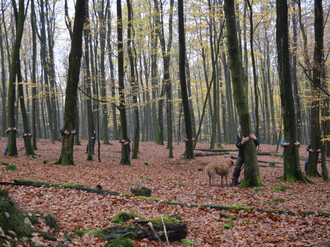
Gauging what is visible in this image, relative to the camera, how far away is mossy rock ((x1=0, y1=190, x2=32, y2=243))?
3164mm

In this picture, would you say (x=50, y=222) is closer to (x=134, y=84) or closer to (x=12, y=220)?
(x=12, y=220)

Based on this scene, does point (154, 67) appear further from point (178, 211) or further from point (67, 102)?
point (178, 211)

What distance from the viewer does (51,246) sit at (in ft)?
10.8

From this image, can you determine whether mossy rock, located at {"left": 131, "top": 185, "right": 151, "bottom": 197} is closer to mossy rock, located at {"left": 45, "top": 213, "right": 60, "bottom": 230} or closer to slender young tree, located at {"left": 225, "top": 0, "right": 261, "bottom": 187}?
mossy rock, located at {"left": 45, "top": 213, "right": 60, "bottom": 230}

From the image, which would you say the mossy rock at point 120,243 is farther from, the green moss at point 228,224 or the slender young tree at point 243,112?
the slender young tree at point 243,112

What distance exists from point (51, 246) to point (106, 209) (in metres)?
2.39

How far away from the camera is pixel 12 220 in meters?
3.31

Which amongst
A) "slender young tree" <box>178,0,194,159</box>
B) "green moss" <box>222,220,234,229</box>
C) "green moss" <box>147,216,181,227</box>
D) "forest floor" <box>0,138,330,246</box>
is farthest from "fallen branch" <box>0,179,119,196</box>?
"slender young tree" <box>178,0,194,159</box>

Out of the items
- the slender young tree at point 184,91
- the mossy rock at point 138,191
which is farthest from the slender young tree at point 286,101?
the slender young tree at point 184,91

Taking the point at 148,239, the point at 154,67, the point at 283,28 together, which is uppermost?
the point at 154,67

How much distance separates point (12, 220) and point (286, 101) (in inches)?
373

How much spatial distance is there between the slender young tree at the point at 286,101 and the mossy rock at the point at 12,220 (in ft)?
29.2

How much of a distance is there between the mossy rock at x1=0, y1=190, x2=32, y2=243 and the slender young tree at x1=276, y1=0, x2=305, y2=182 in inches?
350

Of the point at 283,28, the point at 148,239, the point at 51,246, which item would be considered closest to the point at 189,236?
the point at 148,239
